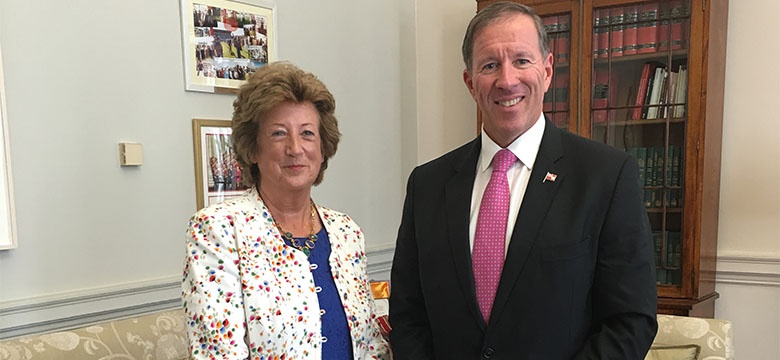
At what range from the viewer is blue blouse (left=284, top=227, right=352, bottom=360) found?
1.39 metres

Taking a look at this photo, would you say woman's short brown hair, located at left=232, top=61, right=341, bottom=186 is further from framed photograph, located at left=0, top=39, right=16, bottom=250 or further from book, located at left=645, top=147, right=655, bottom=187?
book, located at left=645, top=147, right=655, bottom=187

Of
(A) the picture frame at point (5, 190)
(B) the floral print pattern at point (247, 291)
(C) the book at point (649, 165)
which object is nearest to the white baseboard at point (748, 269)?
(C) the book at point (649, 165)

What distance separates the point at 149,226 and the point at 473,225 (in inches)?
57.7

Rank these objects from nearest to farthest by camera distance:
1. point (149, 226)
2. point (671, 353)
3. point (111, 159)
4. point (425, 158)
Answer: point (671, 353) < point (111, 159) < point (149, 226) < point (425, 158)

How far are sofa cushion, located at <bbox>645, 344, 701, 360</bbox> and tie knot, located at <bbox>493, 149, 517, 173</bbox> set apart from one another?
0.94m

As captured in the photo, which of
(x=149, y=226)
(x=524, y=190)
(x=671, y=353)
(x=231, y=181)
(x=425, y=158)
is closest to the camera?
(x=524, y=190)

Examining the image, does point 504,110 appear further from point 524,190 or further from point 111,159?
point 111,159

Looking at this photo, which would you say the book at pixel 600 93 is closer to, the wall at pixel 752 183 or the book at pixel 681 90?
the book at pixel 681 90

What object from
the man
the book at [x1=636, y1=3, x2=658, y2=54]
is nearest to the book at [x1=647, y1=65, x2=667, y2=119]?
the book at [x1=636, y1=3, x2=658, y2=54]

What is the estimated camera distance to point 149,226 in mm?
2217

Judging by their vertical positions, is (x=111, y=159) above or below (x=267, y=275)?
above

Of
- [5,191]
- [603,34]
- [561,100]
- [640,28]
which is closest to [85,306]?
[5,191]

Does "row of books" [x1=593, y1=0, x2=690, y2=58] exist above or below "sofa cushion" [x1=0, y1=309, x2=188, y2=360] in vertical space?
above

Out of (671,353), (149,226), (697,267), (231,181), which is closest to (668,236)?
(697,267)
